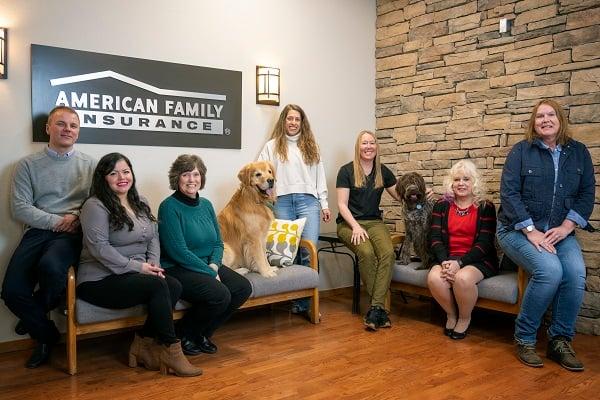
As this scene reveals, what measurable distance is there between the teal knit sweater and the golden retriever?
0.34 m

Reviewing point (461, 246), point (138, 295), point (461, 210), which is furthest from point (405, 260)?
point (138, 295)

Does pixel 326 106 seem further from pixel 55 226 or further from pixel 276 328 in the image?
pixel 55 226

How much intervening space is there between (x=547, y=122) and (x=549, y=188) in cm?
40

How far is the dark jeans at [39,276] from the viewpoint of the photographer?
2871 millimetres

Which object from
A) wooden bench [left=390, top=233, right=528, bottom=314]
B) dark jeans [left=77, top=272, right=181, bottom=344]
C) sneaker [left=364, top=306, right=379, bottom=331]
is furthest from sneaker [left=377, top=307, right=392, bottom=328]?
dark jeans [left=77, top=272, right=181, bottom=344]

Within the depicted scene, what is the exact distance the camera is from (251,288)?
10.9 ft

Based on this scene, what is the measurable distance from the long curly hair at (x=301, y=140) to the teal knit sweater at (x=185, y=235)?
1.06 metres

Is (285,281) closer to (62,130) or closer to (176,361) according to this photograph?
(176,361)

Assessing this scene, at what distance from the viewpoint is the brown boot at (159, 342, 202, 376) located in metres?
2.79

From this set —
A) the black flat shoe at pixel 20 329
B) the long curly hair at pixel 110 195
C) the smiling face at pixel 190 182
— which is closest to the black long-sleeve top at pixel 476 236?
the smiling face at pixel 190 182

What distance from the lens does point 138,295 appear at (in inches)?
110

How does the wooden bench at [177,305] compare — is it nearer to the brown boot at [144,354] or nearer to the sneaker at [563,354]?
the brown boot at [144,354]

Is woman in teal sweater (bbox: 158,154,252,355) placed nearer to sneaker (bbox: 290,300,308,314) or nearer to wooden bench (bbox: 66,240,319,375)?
wooden bench (bbox: 66,240,319,375)

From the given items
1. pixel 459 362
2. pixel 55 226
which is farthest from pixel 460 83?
pixel 55 226
